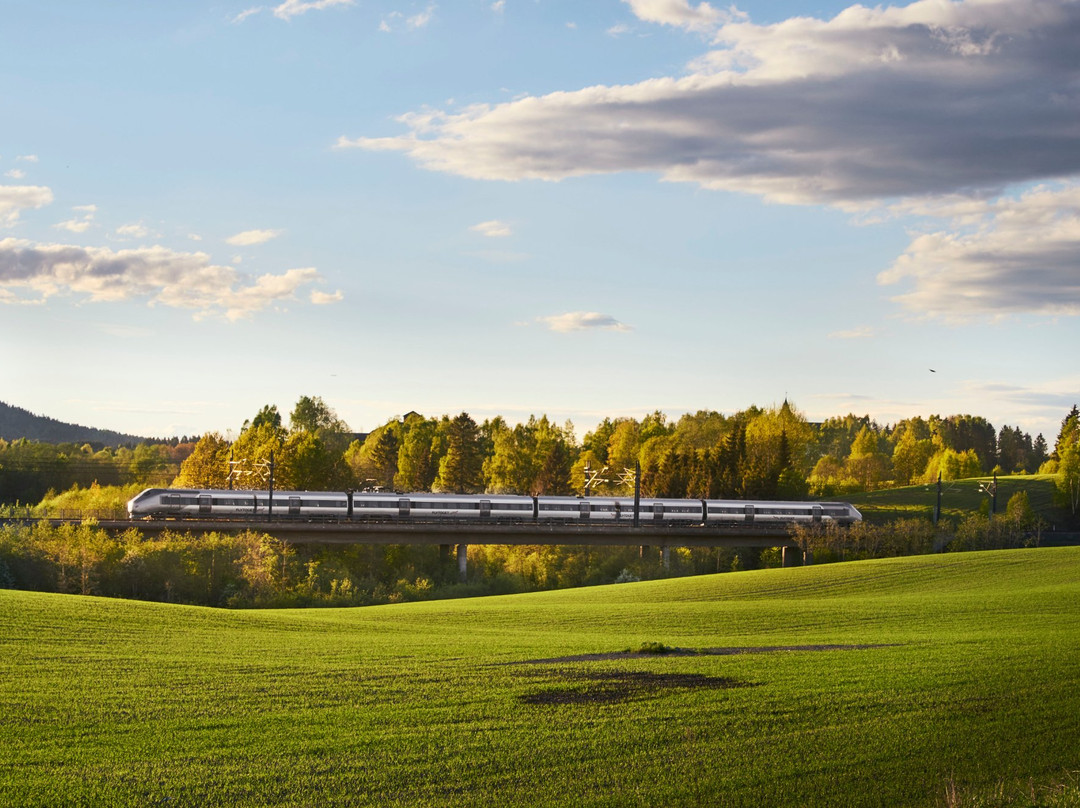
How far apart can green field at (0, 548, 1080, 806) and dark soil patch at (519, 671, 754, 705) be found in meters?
0.09

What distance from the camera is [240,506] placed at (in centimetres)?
8106

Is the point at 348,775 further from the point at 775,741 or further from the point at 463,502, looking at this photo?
the point at 463,502

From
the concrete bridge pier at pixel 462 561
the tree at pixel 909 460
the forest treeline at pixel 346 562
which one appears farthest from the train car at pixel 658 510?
the tree at pixel 909 460

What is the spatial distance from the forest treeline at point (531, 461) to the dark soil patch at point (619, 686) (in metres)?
62.4

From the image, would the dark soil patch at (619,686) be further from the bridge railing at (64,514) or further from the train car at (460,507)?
the bridge railing at (64,514)

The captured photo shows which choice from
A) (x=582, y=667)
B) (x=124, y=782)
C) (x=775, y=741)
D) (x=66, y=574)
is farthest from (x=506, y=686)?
(x=66, y=574)

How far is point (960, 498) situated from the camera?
443 ft

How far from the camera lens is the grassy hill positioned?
12000 cm

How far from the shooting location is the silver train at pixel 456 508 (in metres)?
81.2

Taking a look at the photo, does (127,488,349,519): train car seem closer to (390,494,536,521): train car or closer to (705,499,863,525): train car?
(390,494,536,521): train car

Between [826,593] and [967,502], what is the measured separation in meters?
90.3

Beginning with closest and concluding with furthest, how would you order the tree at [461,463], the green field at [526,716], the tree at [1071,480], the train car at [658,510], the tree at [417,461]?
the green field at [526,716] < the train car at [658,510] < the tree at [1071,480] < the tree at [461,463] < the tree at [417,461]

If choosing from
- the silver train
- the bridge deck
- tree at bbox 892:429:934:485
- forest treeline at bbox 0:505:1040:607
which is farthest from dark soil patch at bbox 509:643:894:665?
tree at bbox 892:429:934:485

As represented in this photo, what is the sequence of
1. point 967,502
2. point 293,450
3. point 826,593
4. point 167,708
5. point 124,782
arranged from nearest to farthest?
1. point 124,782
2. point 167,708
3. point 826,593
4. point 293,450
5. point 967,502
